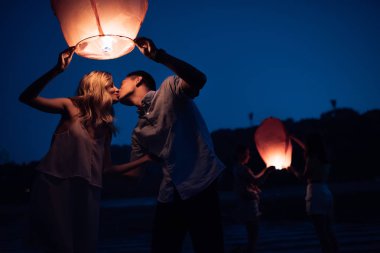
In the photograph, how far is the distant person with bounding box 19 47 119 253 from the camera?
2.51 metres

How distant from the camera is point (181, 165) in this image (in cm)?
246

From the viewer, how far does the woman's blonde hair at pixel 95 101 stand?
2.73 metres

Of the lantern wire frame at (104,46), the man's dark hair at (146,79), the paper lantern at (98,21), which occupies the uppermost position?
the paper lantern at (98,21)

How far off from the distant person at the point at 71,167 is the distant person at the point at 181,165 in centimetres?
40

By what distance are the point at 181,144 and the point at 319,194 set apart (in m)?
3.09

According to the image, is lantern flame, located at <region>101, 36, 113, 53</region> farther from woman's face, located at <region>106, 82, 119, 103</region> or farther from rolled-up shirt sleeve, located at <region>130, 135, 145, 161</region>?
rolled-up shirt sleeve, located at <region>130, 135, 145, 161</region>

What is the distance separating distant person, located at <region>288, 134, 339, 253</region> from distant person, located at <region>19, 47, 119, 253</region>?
3.17 metres

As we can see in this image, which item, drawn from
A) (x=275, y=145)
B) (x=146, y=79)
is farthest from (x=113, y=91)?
(x=275, y=145)

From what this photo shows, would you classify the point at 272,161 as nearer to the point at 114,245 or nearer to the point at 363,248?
the point at 363,248

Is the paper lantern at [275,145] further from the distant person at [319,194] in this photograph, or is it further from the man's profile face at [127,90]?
the man's profile face at [127,90]

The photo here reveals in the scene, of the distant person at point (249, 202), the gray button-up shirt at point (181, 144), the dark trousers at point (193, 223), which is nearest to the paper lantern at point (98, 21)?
the gray button-up shirt at point (181, 144)

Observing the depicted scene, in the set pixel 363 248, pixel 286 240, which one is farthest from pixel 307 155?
pixel 286 240

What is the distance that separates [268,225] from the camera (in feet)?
34.2

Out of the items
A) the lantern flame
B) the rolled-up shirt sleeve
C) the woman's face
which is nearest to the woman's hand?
the lantern flame
